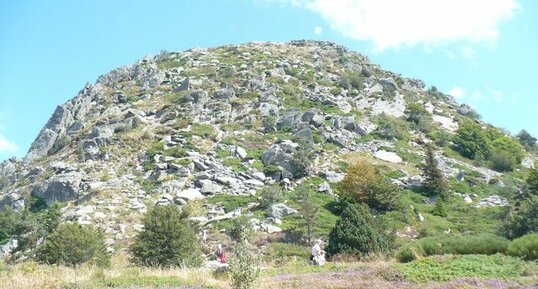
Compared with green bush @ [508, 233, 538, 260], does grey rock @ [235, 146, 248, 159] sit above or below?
above

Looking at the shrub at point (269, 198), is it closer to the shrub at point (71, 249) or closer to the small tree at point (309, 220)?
the small tree at point (309, 220)

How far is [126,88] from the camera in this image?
7694 cm

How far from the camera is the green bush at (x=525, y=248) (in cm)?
1477

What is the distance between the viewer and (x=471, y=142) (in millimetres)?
63938

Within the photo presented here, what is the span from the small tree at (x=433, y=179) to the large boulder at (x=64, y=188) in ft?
111

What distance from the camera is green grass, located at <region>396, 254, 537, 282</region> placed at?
41.0ft

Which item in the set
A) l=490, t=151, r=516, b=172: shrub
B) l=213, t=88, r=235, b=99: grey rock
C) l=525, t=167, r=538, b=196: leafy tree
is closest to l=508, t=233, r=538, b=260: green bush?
l=525, t=167, r=538, b=196: leafy tree

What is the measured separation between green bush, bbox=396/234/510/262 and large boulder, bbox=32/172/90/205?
33549 millimetres

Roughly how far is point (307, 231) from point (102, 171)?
24.3 meters

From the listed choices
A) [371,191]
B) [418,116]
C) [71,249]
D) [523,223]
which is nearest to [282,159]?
[371,191]

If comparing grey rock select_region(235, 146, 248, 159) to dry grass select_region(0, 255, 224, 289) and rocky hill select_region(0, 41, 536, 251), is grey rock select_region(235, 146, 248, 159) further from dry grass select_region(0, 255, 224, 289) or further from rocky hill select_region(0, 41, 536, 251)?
dry grass select_region(0, 255, 224, 289)

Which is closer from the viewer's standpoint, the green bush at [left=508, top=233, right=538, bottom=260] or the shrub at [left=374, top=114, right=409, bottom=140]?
the green bush at [left=508, top=233, right=538, bottom=260]

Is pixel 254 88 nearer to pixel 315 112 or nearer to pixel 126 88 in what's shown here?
pixel 315 112

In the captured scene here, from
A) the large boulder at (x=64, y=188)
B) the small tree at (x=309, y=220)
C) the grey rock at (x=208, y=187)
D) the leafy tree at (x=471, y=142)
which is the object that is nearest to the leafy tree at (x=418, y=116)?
the leafy tree at (x=471, y=142)
